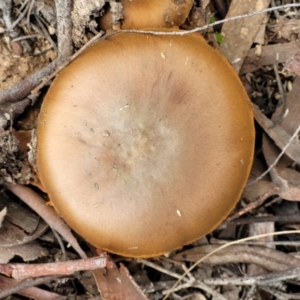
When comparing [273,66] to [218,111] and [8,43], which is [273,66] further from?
[8,43]

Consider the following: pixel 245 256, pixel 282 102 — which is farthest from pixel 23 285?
pixel 282 102

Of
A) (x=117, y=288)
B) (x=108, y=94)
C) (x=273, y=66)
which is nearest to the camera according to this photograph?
(x=108, y=94)

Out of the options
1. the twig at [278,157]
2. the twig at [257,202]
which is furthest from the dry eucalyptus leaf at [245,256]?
the twig at [278,157]

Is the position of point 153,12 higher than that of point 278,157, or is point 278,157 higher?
point 153,12

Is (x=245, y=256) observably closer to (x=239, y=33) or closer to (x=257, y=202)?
(x=257, y=202)

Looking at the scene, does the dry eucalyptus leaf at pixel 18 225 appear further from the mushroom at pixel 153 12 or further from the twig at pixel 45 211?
the mushroom at pixel 153 12

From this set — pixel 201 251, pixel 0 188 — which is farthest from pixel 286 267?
pixel 0 188
